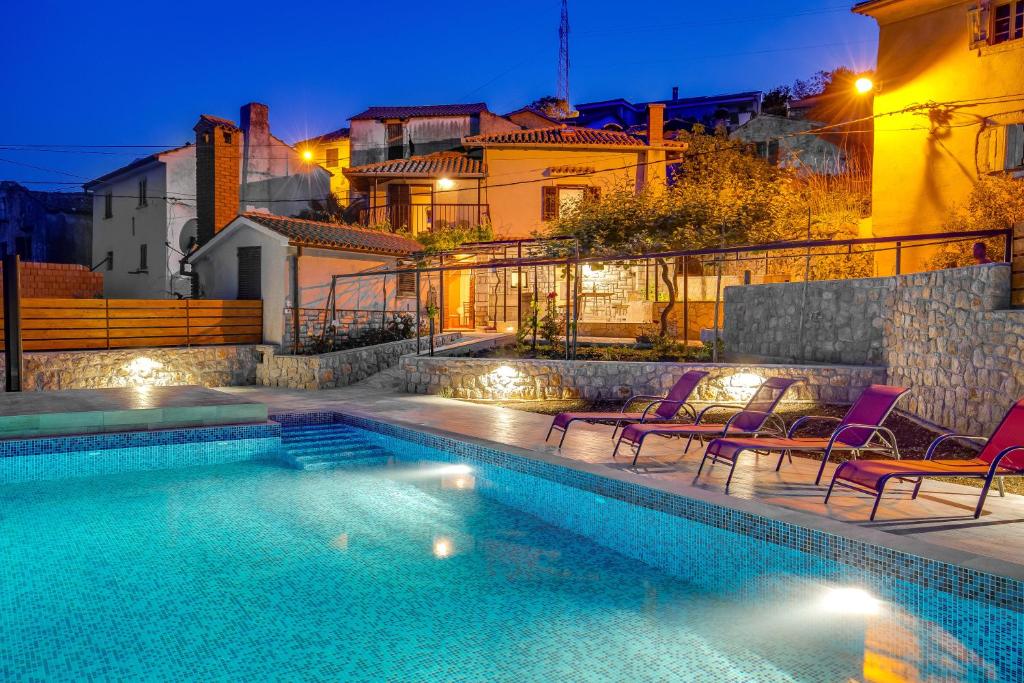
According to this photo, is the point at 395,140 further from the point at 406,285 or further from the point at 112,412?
the point at 112,412

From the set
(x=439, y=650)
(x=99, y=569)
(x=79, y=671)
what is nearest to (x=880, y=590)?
(x=439, y=650)

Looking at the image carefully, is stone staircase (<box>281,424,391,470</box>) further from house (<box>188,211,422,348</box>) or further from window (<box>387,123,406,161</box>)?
window (<box>387,123,406,161</box>)

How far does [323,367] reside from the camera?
15469 mm

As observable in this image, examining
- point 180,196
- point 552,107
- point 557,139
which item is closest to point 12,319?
point 180,196

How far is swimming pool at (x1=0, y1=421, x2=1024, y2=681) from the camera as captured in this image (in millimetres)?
3861

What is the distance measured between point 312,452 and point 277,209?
23619 mm

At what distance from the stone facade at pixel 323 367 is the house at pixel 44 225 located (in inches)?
862

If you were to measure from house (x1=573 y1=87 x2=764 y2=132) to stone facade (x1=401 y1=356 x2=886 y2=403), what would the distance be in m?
30.2

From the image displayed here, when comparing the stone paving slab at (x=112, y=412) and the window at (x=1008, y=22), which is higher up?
the window at (x=1008, y=22)

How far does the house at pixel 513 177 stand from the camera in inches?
1110

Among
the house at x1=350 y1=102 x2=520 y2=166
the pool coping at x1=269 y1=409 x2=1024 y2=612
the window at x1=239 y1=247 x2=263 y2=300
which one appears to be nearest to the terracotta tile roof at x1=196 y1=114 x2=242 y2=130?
the window at x1=239 y1=247 x2=263 y2=300

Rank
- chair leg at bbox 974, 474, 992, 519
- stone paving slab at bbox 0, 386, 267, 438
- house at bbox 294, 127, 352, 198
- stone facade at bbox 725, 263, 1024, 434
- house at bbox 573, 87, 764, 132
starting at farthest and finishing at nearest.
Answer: house at bbox 573, 87, 764, 132 → house at bbox 294, 127, 352, 198 → stone paving slab at bbox 0, 386, 267, 438 → stone facade at bbox 725, 263, 1024, 434 → chair leg at bbox 974, 474, 992, 519

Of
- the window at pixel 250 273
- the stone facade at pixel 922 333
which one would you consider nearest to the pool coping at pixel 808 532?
the stone facade at pixel 922 333

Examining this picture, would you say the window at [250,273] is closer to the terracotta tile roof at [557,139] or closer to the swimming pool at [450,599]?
the swimming pool at [450,599]
